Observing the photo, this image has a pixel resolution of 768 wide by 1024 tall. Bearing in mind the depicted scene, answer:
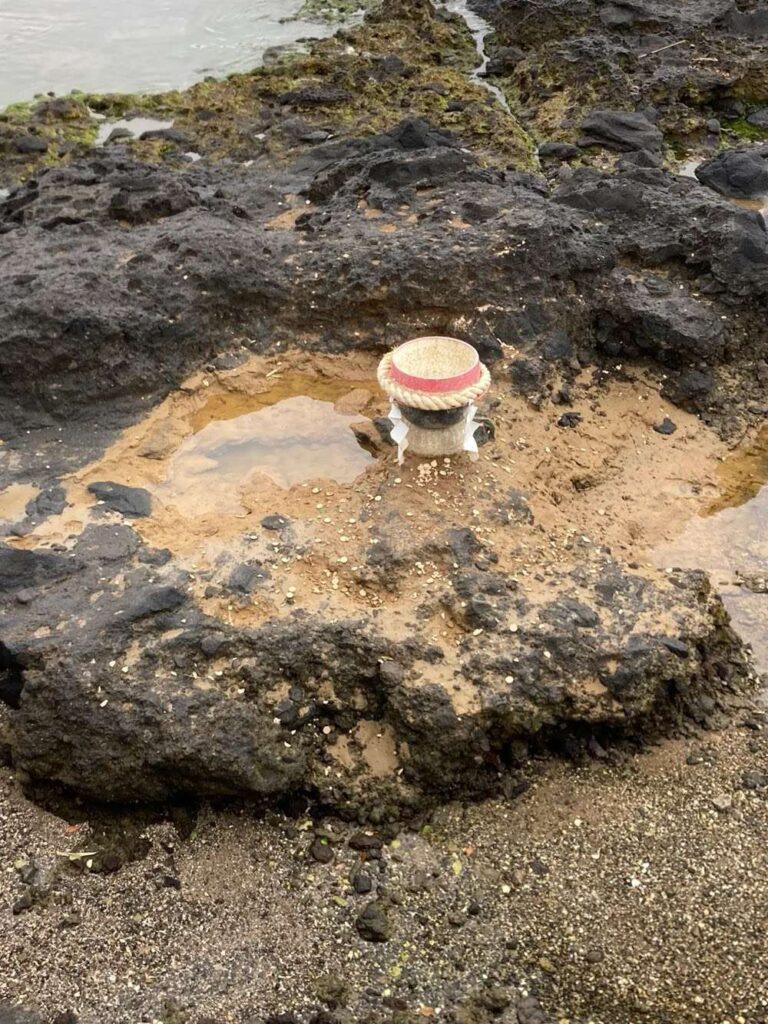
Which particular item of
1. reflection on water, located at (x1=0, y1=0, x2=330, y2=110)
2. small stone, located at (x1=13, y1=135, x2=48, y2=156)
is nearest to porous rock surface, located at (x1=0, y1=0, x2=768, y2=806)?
small stone, located at (x1=13, y1=135, x2=48, y2=156)

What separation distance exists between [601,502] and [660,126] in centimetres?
719

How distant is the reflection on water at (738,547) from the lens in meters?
5.20

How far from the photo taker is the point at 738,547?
558cm

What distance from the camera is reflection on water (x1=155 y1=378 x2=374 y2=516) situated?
548 cm

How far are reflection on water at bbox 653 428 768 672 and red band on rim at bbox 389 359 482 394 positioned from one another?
1.67m

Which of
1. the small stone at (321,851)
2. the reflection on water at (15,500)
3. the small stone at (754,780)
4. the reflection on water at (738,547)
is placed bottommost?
the small stone at (321,851)

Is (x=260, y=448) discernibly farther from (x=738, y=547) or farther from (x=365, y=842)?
(x=738, y=547)

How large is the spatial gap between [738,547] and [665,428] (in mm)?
1102

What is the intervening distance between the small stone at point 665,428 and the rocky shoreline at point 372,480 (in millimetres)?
20

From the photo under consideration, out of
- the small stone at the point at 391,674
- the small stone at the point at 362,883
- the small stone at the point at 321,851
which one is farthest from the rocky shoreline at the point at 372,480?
the small stone at the point at 362,883

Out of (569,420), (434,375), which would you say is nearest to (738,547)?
(569,420)

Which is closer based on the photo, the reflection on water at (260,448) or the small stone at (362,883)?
the small stone at (362,883)

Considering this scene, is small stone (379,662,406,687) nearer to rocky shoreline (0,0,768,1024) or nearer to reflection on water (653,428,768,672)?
rocky shoreline (0,0,768,1024)

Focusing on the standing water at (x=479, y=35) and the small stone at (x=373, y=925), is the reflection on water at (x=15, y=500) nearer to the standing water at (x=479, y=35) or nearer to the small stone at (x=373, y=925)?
the small stone at (x=373, y=925)
